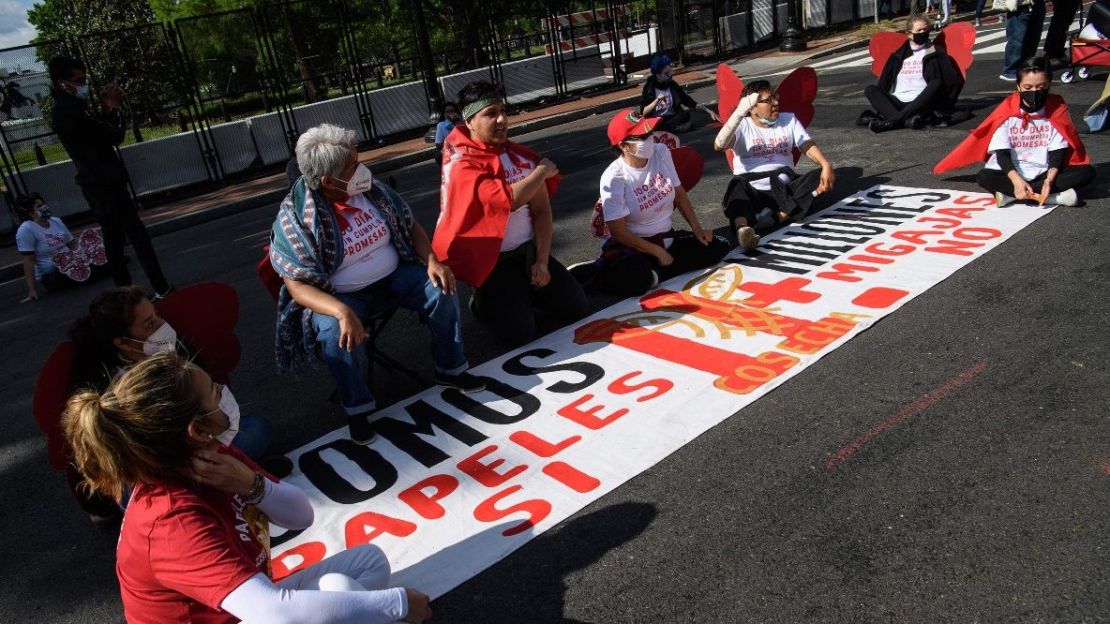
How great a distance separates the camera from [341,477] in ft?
11.5

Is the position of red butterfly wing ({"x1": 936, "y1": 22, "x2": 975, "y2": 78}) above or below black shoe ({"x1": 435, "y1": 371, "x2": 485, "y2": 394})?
above

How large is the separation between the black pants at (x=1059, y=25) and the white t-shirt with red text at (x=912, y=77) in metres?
3.91

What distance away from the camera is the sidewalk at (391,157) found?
11.4 metres

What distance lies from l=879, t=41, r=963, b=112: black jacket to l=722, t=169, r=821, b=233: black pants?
3795 millimetres

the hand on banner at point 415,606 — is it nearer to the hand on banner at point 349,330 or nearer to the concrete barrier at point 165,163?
the hand on banner at point 349,330

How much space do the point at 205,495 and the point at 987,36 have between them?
19.1 meters

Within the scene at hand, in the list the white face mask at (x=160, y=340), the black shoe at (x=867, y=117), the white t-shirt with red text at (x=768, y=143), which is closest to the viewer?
the white face mask at (x=160, y=340)

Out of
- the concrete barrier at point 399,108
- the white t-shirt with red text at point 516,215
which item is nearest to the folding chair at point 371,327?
the white t-shirt with red text at point 516,215

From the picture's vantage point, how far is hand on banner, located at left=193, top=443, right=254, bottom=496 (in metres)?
1.95

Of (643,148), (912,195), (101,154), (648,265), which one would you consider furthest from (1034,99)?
(101,154)

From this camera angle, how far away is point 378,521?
3.13 meters

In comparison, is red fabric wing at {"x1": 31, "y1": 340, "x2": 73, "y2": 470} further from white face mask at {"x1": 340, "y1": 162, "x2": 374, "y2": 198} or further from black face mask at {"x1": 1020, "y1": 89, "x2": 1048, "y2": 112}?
black face mask at {"x1": 1020, "y1": 89, "x2": 1048, "y2": 112}

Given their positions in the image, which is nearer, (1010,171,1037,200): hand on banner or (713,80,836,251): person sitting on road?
(1010,171,1037,200): hand on banner

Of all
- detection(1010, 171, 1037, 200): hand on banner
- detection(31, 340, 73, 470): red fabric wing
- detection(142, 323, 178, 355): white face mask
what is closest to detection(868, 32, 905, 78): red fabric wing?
detection(1010, 171, 1037, 200): hand on banner
